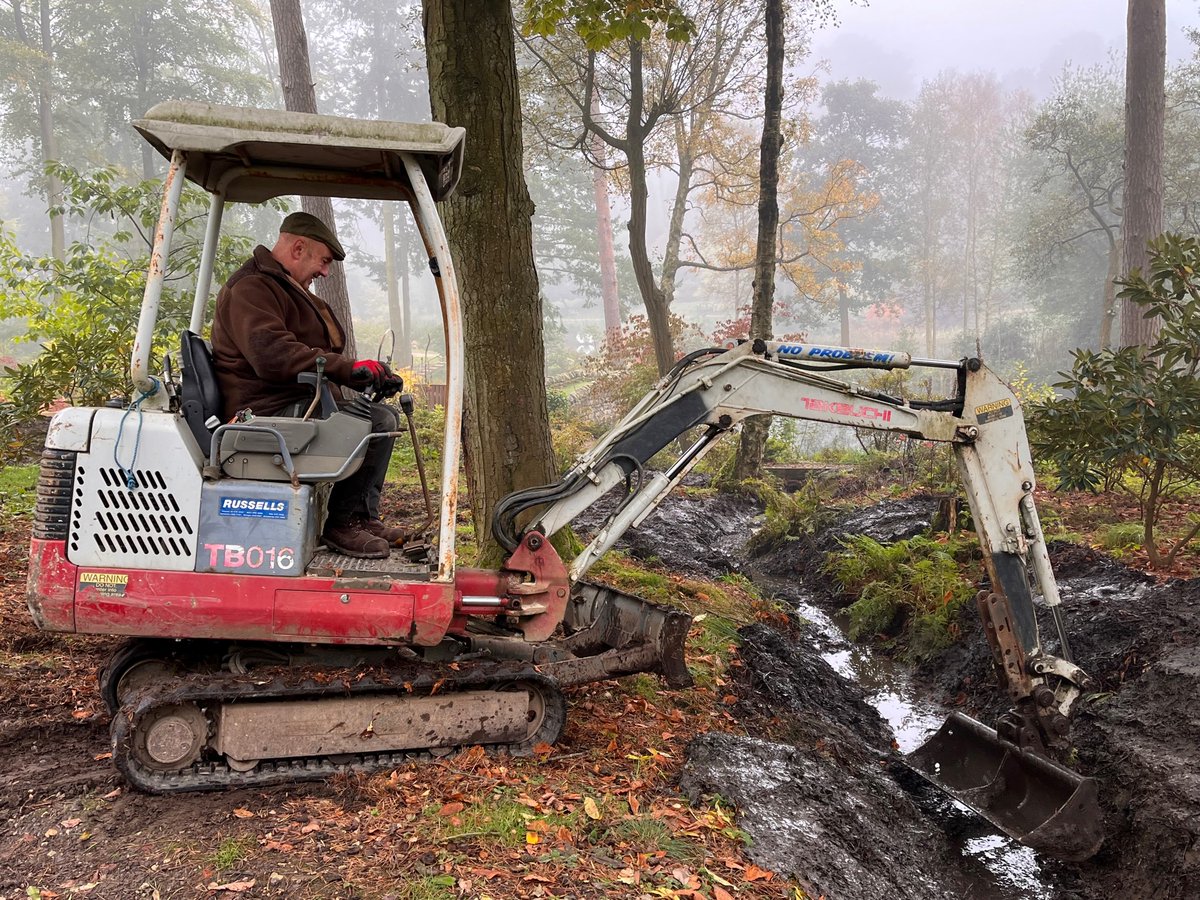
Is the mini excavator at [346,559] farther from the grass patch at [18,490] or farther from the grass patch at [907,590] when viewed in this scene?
the grass patch at [18,490]

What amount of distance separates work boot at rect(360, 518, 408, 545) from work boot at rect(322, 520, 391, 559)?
0.24ft

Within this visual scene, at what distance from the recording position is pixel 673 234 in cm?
2283

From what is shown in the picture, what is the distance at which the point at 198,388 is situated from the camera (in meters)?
3.93

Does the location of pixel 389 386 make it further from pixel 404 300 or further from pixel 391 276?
pixel 404 300

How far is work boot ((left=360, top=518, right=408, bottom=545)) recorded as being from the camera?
4.63 meters

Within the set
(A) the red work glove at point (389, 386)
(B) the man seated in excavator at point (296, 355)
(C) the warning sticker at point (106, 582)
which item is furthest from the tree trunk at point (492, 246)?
(C) the warning sticker at point (106, 582)

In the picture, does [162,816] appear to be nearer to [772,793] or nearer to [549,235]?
[772,793]

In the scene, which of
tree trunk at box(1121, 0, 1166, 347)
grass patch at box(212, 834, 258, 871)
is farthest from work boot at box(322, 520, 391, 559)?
tree trunk at box(1121, 0, 1166, 347)

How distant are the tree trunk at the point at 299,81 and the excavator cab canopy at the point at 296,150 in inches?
306

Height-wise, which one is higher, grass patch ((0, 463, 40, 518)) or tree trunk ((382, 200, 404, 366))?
tree trunk ((382, 200, 404, 366))

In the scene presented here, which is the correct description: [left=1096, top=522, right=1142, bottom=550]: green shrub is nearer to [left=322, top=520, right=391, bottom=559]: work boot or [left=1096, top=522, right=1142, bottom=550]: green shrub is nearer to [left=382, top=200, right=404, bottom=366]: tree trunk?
[left=322, top=520, right=391, bottom=559]: work boot

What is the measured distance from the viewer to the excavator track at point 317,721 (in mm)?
3820

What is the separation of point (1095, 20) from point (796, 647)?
149m

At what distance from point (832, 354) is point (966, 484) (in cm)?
115
